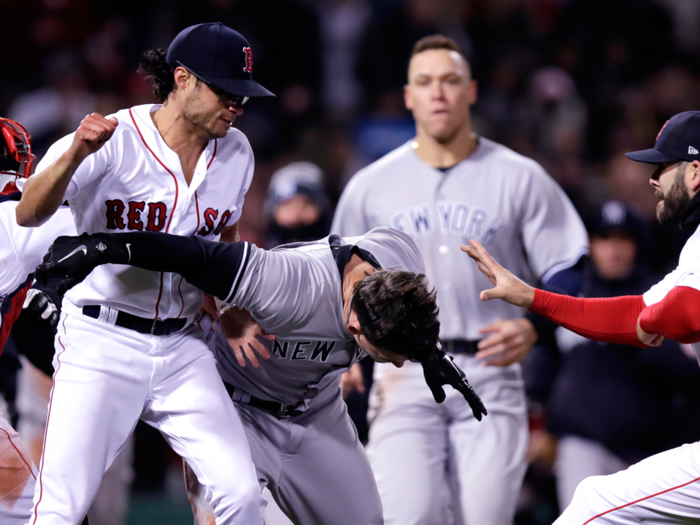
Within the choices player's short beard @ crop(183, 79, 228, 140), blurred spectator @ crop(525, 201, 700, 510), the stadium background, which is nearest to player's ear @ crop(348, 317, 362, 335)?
player's short beard @ crop(183, 79, 228, 140)

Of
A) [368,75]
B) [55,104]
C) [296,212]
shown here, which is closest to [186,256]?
[296,212]

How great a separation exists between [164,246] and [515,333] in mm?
1711

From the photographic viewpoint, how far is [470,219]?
3980 mm

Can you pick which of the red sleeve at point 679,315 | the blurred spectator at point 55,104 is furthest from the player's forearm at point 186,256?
the blurred spectator at point 55,104

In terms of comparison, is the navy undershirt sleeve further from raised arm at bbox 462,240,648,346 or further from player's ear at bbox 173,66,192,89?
raised arm at bbox 462,240,648,346

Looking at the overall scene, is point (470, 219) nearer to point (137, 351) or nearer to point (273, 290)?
point (273, 290)

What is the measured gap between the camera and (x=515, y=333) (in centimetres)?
370

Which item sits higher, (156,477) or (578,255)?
(578,255)

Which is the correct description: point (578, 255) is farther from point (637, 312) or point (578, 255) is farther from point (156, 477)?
point (156, 477)

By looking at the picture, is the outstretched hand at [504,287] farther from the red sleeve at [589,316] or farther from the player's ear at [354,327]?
the player's ear at [354,327]

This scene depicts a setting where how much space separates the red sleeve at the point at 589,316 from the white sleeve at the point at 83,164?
1.52 m

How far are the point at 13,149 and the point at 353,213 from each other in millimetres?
1605

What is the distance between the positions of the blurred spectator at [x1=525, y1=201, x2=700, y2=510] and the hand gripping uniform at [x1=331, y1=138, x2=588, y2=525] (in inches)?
28.6

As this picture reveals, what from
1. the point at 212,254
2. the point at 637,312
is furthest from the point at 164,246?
the point at 637,312
